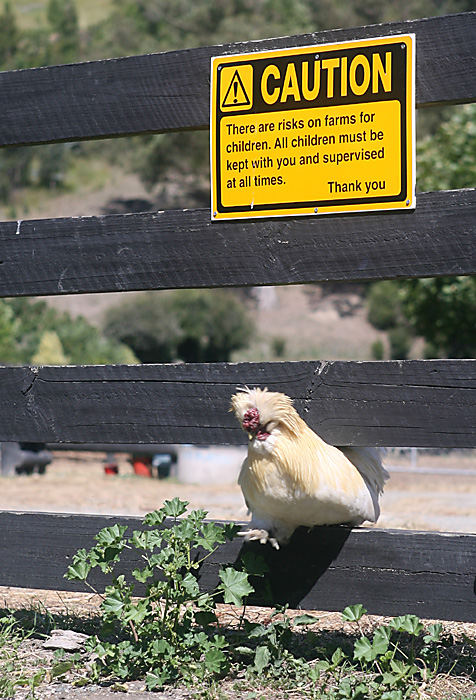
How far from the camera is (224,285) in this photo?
134 inches

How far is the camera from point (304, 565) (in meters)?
3.29

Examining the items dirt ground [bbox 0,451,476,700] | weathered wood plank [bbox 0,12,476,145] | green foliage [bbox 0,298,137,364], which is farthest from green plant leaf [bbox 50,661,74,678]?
green foliage [bbox 0,298,137,364]

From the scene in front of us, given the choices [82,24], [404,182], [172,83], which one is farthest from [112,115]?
[82,24]

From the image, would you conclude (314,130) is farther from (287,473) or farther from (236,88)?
(287,473)

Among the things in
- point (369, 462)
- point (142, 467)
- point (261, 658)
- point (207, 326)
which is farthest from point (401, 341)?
point (261, 658)

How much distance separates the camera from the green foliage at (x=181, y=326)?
34.9m

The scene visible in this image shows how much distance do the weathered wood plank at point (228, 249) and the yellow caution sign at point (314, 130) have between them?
7 cm

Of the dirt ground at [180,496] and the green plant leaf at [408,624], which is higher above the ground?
the green plant leaf at [408,624]

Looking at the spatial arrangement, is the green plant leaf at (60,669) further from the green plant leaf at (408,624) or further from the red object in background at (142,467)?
the red object in background at (142,467)

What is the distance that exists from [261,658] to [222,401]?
91 cm

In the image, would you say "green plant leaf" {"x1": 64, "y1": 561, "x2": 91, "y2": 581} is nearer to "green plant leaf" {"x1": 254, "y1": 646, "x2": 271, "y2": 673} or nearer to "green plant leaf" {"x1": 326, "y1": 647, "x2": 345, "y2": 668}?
"green plant leaf" {"x1": 254, "y1": 646, "x2": 271, "y2": 673}

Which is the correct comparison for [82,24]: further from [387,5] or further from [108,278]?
[108,278]

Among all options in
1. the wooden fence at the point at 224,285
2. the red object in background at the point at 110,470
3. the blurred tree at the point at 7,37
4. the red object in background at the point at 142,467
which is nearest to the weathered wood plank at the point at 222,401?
the wooden fence at the point at 224,285

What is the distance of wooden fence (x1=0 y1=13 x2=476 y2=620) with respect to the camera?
10.1ft
